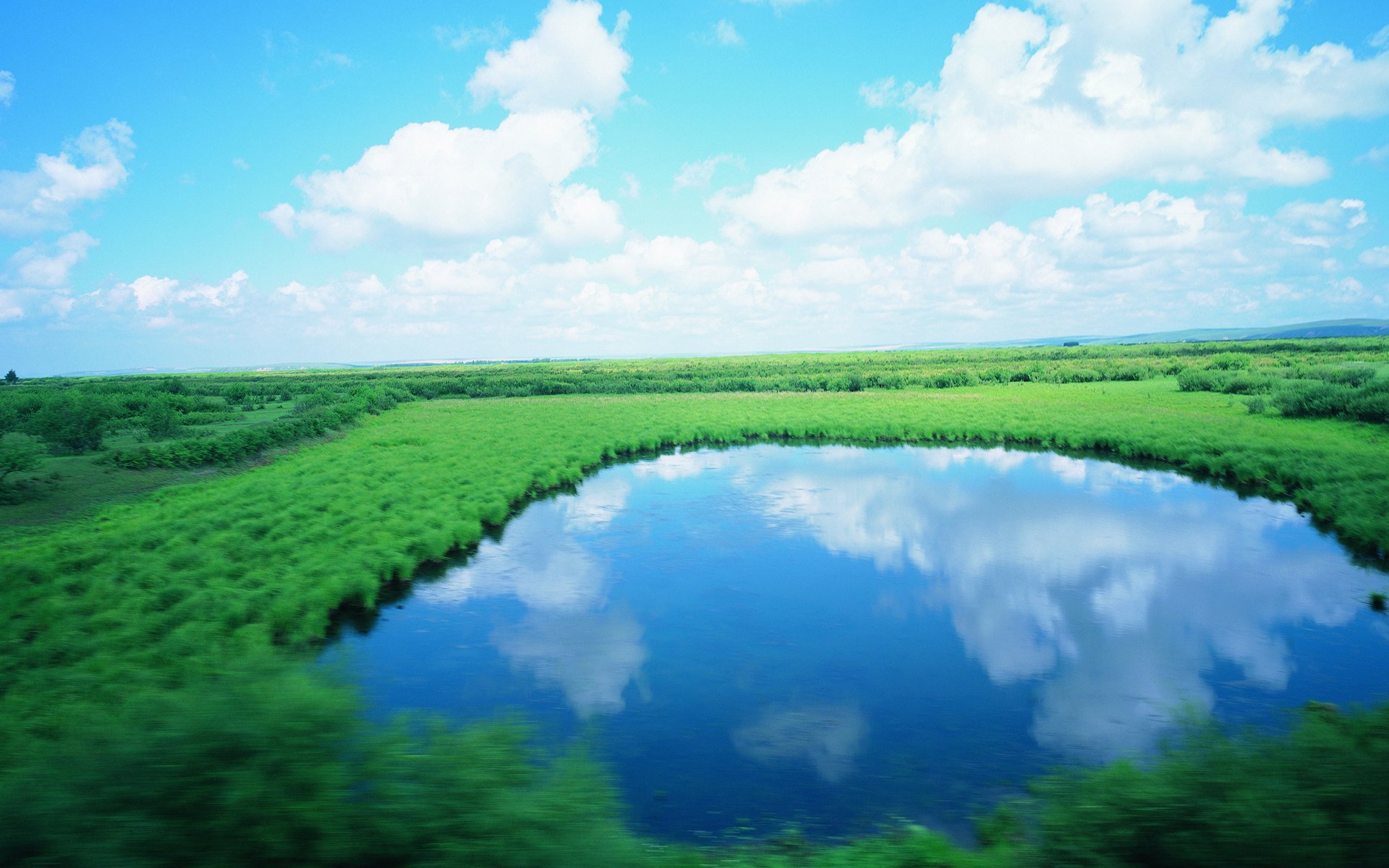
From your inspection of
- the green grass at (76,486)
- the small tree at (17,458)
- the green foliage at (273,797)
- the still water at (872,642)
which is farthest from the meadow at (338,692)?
the still water at (872,642)

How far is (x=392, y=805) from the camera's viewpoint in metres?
3.96

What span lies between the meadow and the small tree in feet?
2.19

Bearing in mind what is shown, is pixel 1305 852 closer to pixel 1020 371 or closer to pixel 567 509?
pixel 567 509

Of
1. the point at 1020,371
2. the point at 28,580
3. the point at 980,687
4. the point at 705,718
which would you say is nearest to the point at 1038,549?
the point at 980,687

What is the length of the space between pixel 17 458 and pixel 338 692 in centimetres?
2061

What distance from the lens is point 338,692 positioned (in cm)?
438

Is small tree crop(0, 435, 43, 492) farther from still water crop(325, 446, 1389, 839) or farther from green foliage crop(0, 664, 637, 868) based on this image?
green foliage crop(0, 664, 637, 868)

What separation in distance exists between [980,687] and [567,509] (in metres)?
14.6

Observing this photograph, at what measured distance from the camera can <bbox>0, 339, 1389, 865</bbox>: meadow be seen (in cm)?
376

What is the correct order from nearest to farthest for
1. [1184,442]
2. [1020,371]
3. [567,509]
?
1. [567,509]
2. [1184,442]
3. [1020,371]

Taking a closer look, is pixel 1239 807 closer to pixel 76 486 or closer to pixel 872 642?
pixel 872 642

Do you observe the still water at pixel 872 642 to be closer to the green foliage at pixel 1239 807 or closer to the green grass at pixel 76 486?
the green foliage at pixel 1239 807

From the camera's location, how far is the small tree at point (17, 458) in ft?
57.0

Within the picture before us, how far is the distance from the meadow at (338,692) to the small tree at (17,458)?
668 millimetres
